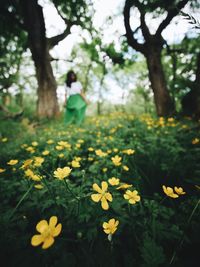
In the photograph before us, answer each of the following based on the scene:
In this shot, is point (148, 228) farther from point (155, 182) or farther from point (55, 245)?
point (155, 182)

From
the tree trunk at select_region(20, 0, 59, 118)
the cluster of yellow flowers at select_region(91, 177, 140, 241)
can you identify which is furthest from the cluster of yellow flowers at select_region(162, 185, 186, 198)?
the tree trunk at select_region(20, 0, 59, 118)

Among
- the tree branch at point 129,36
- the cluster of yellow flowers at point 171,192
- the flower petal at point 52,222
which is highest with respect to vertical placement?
the tree branch at point 129,36

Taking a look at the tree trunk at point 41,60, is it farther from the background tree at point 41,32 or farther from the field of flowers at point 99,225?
the field of flowers at point 99,225

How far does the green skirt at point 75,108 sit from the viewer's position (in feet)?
17.7

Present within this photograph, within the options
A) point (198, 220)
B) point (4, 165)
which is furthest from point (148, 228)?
point (4, 165)

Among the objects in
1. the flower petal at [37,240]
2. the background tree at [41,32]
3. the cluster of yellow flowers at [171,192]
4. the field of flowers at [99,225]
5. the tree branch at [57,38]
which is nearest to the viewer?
the flower petal at [37,240]

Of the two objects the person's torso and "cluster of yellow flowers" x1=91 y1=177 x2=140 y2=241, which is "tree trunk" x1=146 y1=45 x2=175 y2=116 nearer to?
the person's torso

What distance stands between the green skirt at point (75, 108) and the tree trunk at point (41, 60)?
1.58 metres

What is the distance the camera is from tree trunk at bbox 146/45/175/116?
516cm

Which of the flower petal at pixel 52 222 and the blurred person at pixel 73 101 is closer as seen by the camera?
the flower petal at pixel 52 222

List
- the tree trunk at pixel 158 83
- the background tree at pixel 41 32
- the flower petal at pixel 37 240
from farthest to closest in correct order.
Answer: the background tree at pixel 41 32 → the tree trunk at pixel 158 83 → the flower petal at pixel 37 240

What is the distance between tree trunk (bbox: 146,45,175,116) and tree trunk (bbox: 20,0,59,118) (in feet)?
12.5

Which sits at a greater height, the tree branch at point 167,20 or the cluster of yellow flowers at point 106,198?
the tree branch at point 167,20

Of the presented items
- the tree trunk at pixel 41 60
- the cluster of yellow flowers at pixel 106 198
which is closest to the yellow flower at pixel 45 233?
the cluster of yellow flowers at pixel 106 198
